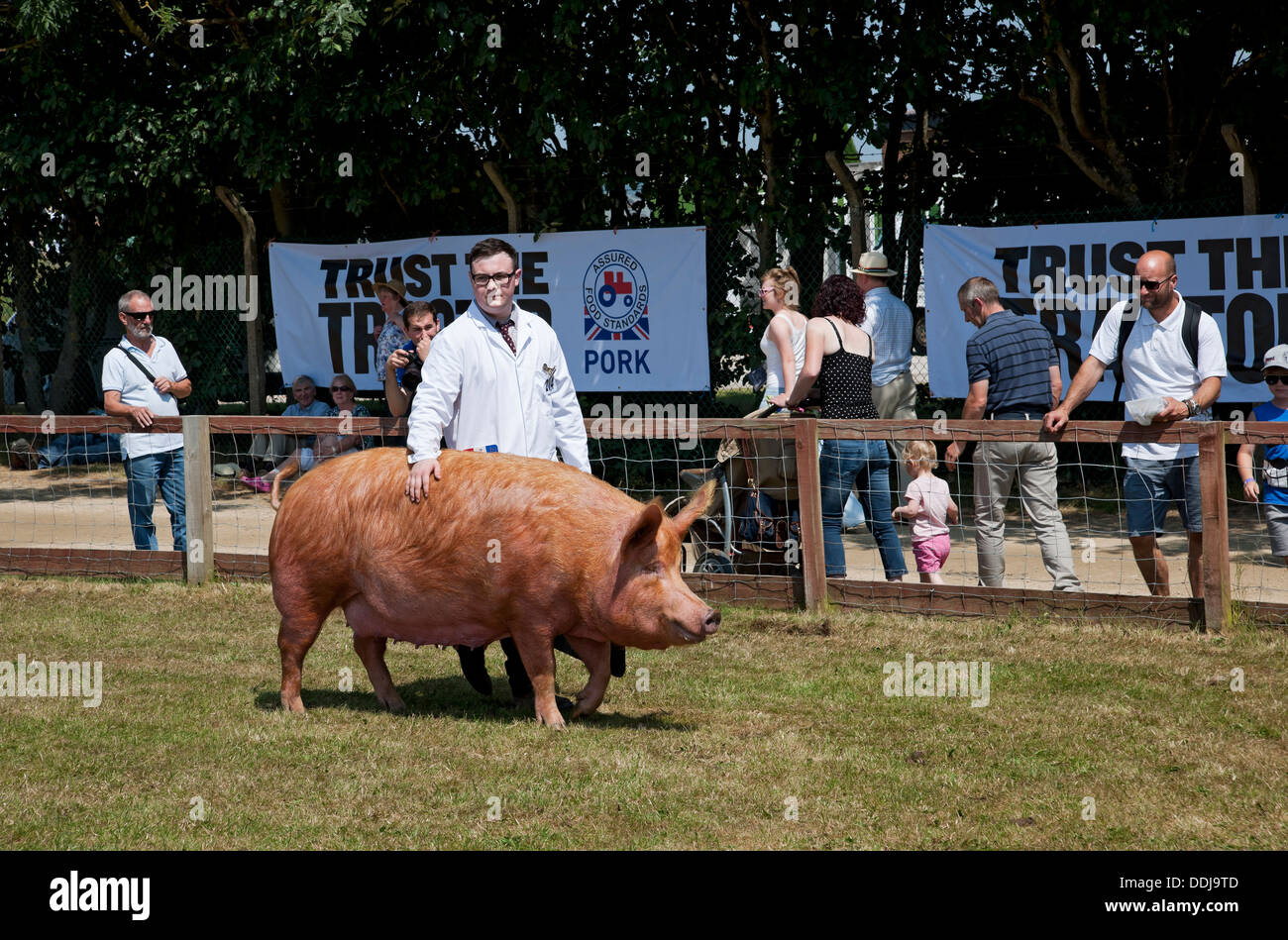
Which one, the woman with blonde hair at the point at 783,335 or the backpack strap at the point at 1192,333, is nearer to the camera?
the backpack strap at the point at 1192,333

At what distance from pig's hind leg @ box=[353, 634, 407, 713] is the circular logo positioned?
7.43 meters

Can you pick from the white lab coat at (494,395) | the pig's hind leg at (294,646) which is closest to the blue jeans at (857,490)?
the white lab coat at (494,395)

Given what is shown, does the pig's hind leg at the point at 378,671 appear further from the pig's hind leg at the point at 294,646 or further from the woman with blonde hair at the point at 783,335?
the woman with blonde hair at the point at 783,335

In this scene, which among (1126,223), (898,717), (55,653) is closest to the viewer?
(898,717)

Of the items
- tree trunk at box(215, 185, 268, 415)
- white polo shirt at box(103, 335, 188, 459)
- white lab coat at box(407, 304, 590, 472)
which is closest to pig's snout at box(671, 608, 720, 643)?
white lab coat at box(407, 304, 590, 472)

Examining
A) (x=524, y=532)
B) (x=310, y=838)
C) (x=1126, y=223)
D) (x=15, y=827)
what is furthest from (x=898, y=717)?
(x=1126, y=223)

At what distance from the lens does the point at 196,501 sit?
9.41 meters

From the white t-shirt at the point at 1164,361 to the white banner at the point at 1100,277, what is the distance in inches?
145

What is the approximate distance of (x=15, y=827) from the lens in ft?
15.1

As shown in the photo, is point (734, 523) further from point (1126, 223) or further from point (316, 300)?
point (316, 300)

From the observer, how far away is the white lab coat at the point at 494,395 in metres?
5.87

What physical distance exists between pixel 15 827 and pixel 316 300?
10.7 m

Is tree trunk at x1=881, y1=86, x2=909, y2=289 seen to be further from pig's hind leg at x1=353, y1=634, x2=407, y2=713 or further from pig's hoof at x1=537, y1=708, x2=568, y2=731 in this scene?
pig's hoof at x1=537, y1=708, x2=568, y2=731

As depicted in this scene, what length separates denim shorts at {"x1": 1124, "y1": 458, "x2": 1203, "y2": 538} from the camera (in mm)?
7324
